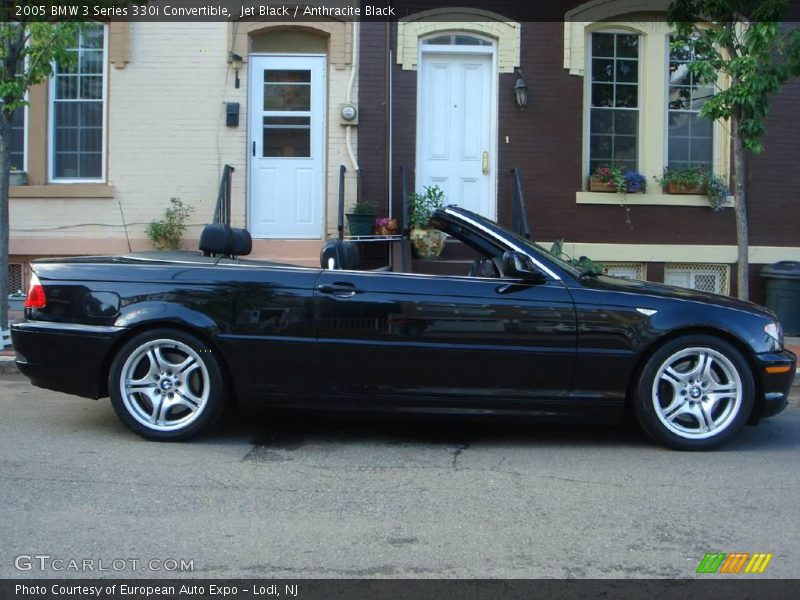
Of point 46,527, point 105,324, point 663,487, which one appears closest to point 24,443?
point 105,324

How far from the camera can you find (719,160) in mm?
12258

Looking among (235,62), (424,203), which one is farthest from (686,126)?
(235,62)

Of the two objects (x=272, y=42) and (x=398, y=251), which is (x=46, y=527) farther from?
(x=272, y=42)

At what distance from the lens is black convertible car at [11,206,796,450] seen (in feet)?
18.8

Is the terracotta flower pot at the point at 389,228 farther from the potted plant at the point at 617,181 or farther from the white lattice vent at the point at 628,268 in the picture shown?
the white lattice vent at the point at 628,268

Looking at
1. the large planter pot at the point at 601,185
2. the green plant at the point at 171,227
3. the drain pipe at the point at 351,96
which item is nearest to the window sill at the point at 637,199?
the large planter pot at the point at 601,185

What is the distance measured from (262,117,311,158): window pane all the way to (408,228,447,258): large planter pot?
2.09m

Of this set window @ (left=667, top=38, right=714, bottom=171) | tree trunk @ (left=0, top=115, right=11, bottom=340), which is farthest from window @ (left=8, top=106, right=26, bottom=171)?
window @ (left=667, top=38, right=714, bottom=171)

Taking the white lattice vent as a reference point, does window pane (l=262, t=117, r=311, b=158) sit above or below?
above

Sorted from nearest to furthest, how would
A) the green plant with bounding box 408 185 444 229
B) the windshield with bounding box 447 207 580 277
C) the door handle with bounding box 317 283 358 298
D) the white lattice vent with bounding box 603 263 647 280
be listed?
the door handle with bounding box 317 283 358 298, the windshield with bounding box 447 207 580 277, the green plant with bounding box 408 185 444 229, the white lattice vent with bounding box 603 263 647 280

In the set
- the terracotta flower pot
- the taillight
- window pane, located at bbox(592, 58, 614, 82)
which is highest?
window pane, located at bbox(592, 58, 614, 82)

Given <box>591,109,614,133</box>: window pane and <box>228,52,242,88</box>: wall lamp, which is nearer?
<box>228,52,242,88</box>: wall lamp

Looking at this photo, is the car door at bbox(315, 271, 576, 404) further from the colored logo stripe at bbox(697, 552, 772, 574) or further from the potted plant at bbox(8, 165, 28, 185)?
the potted plant at bbox(8, 165, 28, 185)
